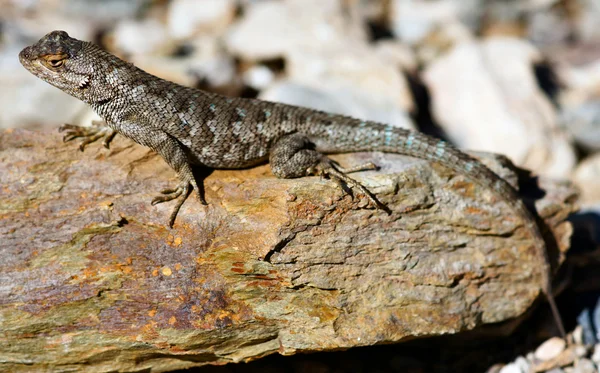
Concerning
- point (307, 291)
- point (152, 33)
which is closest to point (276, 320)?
point (307, 291)

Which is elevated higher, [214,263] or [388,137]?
[388,137]

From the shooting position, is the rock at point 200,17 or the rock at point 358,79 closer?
the rock at point 358,79

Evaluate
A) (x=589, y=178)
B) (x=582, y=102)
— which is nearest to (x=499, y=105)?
(x=589, y=178)

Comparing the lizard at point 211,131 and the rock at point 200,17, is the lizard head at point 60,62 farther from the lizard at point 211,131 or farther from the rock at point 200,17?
the rock at point 200,17

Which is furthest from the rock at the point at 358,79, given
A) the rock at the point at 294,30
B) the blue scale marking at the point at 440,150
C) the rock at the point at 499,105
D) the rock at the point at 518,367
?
the rock at the point at 518,367

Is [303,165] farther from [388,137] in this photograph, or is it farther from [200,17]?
[200,17]

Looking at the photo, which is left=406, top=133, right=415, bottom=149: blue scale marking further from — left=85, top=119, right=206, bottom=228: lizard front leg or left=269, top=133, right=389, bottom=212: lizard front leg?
left=85, top=119, right=206, bottom=228: lizard front leg
